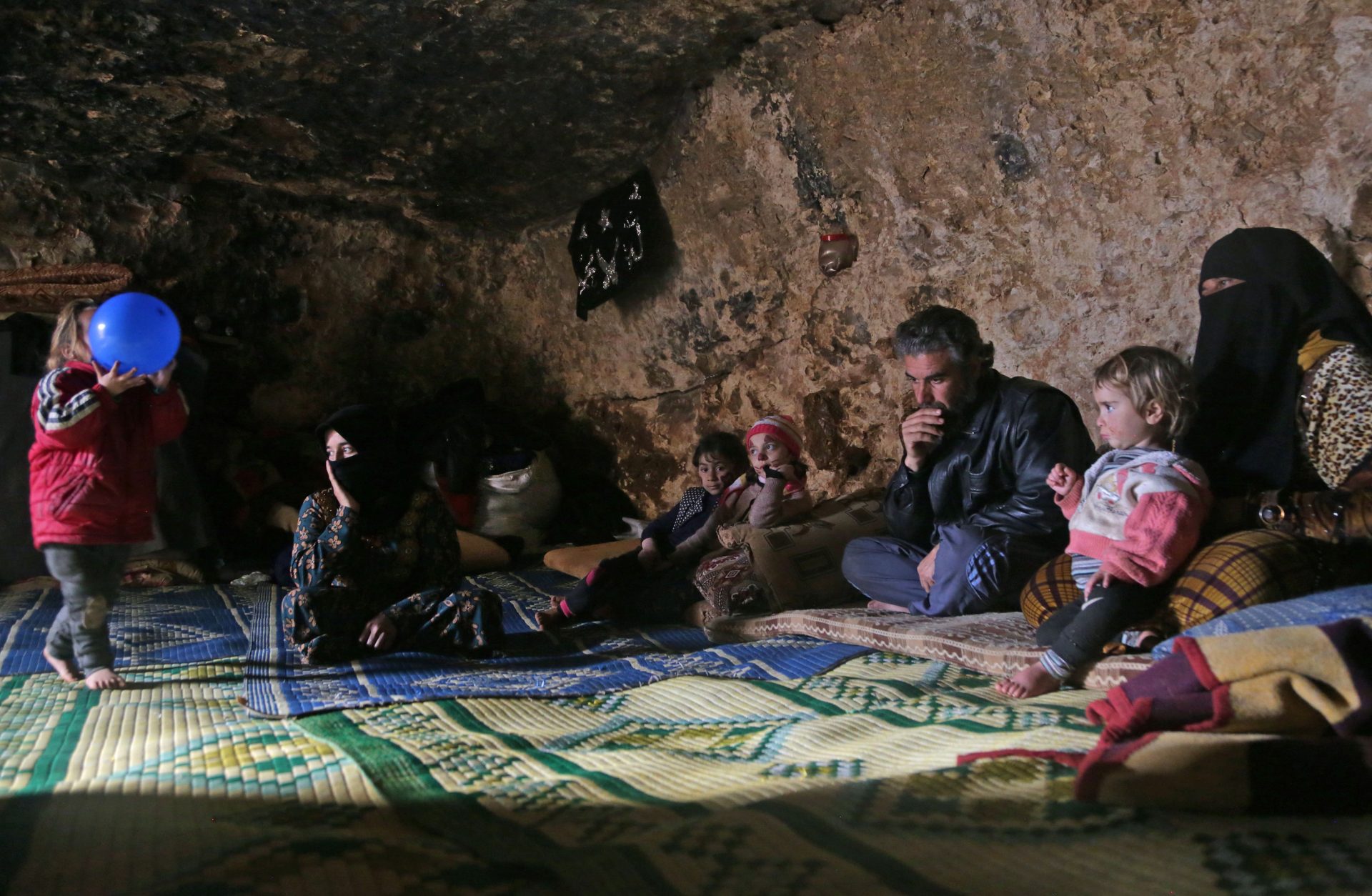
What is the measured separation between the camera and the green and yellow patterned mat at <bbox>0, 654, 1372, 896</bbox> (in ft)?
3.44

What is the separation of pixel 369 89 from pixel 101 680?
3123 millimetres

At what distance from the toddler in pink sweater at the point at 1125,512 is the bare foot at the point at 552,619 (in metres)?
1.74

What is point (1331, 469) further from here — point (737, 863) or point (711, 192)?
point (711, 192)

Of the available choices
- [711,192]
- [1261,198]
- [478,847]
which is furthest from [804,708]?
[711,192]

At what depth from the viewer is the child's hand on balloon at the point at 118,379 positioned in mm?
2670

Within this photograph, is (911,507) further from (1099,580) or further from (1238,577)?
(1238,577)

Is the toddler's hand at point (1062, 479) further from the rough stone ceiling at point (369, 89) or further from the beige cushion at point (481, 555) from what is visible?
the beige cushion at point (481, 555)

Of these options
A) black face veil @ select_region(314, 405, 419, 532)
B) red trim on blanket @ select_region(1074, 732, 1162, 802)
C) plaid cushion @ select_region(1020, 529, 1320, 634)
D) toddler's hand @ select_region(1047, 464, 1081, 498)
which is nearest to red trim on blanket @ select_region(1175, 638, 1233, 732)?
red trim on blanket @ select_region(1074, 732, 1162, 802)

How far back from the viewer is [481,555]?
203 inches

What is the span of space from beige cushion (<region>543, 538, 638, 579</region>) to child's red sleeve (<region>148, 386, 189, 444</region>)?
2.10 meters

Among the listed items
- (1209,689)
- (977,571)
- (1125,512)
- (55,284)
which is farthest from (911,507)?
(55,284)

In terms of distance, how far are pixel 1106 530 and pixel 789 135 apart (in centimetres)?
280

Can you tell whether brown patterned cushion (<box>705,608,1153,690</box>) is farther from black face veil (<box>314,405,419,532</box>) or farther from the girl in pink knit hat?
black face veil (<box>314,405,419,532</box>)

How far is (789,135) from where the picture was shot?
4.58 m
